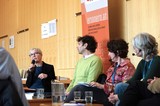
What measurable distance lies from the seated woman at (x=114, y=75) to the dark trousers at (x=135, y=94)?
1.11m

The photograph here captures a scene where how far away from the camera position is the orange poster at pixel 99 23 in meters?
5.04

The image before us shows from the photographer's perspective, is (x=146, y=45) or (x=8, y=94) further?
(x=146, y=45)

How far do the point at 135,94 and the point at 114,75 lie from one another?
1.38m

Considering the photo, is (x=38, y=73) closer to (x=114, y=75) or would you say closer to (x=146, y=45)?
(x=114, y=75)

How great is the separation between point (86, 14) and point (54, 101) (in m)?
2.24

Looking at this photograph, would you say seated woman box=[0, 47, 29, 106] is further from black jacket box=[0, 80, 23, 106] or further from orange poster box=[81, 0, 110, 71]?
orange poster box=[81, 0, 110, 71]

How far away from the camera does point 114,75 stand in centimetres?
402

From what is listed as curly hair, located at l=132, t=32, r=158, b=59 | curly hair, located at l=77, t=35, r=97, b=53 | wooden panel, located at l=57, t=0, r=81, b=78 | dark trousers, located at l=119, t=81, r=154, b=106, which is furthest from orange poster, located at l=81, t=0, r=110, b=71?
dark trousers, located at l=119, t=81, r=154, b=106

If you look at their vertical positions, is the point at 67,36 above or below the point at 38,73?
above

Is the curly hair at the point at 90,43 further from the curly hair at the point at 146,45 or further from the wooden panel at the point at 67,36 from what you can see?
the wooden panel at the point at 67,36

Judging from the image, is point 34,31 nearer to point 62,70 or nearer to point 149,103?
point 62,70

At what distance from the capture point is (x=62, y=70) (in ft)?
22.4

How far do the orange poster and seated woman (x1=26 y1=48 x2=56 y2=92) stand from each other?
31.7 inches

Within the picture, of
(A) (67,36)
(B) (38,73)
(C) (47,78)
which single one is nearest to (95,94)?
(C) (47,78)
